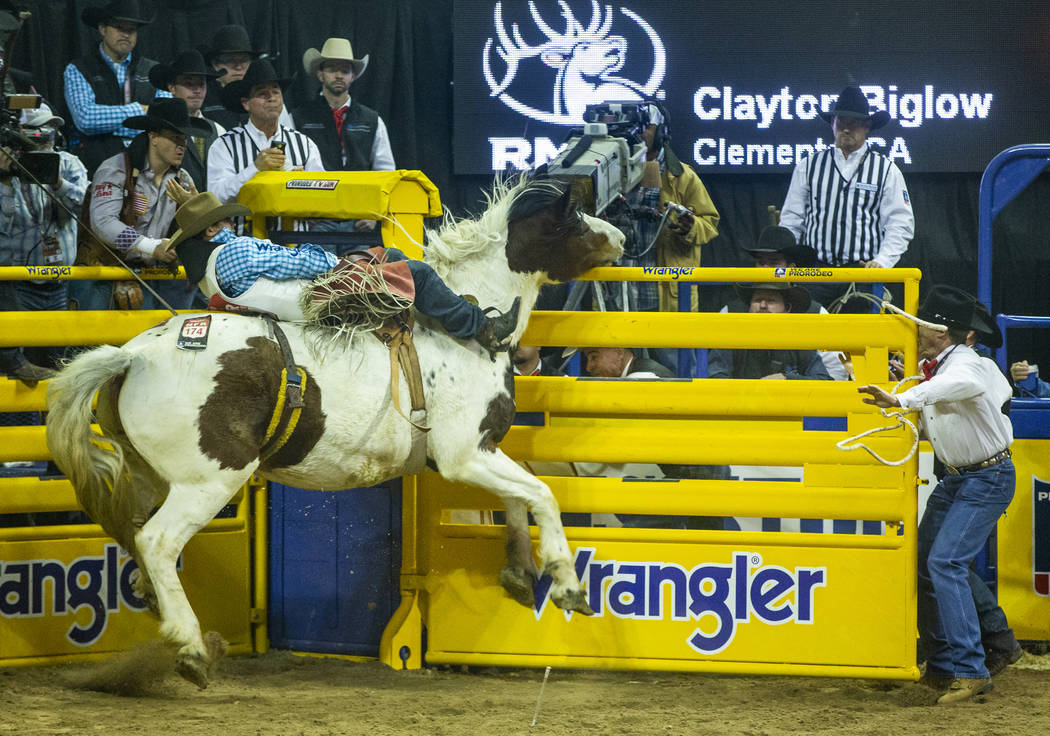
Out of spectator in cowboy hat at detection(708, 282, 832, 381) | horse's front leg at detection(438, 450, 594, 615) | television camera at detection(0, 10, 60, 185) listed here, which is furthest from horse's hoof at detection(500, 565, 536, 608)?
television camera at detection(0, 10, 60, 185)

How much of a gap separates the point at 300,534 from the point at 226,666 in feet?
2.12

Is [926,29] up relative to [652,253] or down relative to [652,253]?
up

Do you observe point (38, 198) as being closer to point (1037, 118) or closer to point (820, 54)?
point (820, 54)

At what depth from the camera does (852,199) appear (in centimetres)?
789

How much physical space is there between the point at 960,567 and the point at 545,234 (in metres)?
2.21

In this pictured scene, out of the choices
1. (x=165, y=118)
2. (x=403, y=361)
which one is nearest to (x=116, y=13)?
(x=165, y=118)

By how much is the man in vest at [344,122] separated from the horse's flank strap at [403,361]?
364 cm

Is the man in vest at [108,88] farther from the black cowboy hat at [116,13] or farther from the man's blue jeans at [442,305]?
the man's blue jeans at [442,305]

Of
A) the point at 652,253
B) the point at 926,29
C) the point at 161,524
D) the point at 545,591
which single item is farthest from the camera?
the point at 926,29

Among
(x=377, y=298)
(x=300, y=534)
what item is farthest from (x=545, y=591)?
(x=377, y=298)

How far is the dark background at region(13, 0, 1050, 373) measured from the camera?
9.12 m

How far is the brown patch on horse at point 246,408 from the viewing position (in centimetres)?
461

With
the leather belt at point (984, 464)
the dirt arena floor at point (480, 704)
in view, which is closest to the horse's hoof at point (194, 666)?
the dirt arena floor at point (480, 704)

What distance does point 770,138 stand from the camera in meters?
8.94
